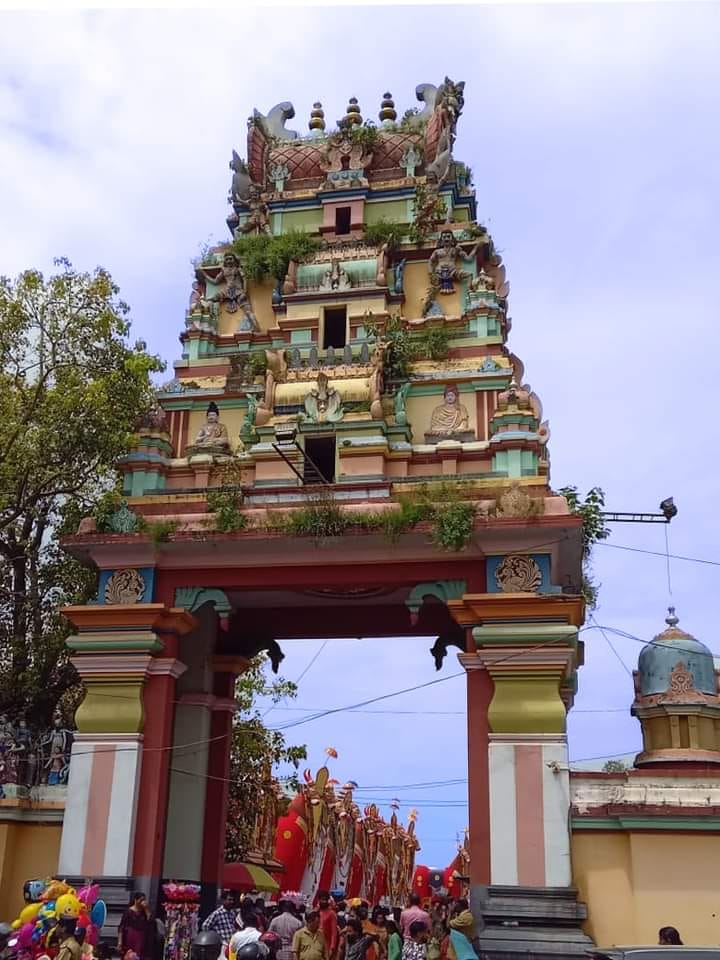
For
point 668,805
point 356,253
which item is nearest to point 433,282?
point 356,253

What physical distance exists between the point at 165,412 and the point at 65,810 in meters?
6.42

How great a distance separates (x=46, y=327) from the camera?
15.9 metres

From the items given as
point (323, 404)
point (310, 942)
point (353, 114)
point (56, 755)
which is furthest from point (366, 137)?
point (310, 942)

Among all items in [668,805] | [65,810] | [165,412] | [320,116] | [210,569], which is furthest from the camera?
[320,116]

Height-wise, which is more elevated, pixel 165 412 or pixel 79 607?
pixel 165 412

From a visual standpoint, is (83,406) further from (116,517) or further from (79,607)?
(79,607)

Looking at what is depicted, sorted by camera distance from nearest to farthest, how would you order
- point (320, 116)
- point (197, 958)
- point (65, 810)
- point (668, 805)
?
point (197, 958) → point (668, 805) → point (65, 810) → point (320, 116)

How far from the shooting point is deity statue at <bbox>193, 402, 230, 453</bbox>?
1662 cm

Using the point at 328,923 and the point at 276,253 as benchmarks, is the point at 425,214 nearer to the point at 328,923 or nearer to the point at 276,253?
the point at 276,253

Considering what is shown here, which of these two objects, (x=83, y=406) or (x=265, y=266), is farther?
(x=265, y=266)

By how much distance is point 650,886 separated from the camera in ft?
40.3

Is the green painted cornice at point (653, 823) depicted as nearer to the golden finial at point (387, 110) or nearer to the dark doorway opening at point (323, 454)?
the dark doorway opening at point (323, 454)

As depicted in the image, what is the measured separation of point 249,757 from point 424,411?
31.7ft

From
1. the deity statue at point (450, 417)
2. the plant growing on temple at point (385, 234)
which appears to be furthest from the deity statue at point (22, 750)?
the plant growing on temple at point (385, 234)
